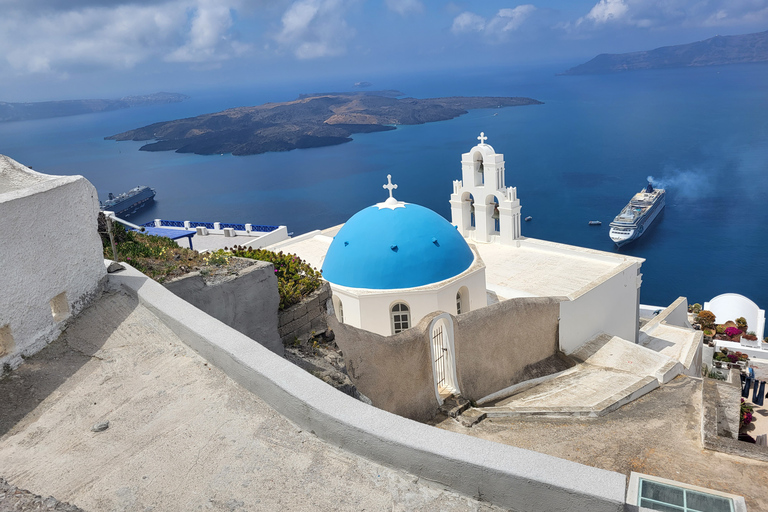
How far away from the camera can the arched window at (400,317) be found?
1361cm

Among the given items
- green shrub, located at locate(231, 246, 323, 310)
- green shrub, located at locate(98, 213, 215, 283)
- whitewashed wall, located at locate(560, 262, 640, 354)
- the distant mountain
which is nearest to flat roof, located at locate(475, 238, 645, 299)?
whitewashed wall, located at locate(560, 262, 640, 354)

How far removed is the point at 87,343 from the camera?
5.47m

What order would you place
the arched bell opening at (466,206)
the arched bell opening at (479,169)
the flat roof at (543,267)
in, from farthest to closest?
the arched bell opening at (466,206), the arched bell opening at (479,169), the flat roof at (543,267)

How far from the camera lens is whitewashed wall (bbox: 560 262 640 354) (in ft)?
46.9

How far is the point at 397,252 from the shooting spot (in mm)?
13656

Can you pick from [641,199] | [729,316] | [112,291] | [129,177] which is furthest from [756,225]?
[129,177]

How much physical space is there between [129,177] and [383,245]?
4105 inches

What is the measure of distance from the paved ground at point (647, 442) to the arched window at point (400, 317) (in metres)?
3.61

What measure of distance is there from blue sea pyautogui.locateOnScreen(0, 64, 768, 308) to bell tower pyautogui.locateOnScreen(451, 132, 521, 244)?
32.8 meters

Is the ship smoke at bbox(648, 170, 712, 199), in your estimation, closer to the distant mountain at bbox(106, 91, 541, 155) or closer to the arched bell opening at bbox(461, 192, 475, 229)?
the arched bell opening at bbox(461, 192, 475, 229)

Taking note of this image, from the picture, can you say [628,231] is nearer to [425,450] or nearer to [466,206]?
[466,206]

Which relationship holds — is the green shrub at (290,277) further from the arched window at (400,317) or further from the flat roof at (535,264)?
the flat roof at (535,264)

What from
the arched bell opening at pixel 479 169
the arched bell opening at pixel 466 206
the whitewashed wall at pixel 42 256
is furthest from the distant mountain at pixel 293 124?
the whitewashed wall at pixel 42 256

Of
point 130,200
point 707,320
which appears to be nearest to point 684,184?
point 707,320
